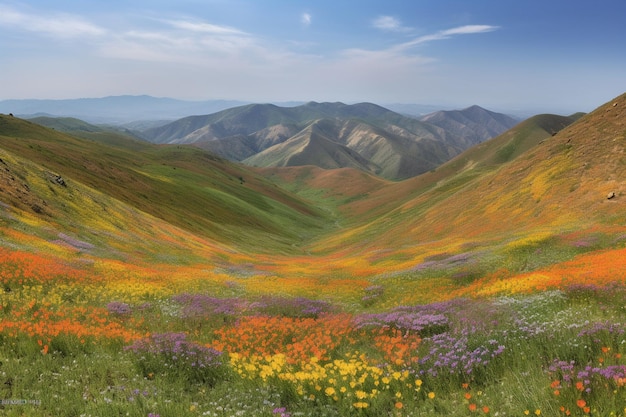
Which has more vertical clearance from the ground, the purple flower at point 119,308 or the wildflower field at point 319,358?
the wildflower field at point 319,358

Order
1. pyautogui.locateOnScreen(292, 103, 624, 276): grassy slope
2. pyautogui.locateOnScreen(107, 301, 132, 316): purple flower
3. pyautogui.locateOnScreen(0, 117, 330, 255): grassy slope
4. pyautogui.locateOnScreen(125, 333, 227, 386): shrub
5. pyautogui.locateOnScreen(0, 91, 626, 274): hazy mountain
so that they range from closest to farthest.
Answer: pyautogui.locateOnScreen(125, 333, 227, 386): shrub
pyautogui.locateOnScreen(107, 301, 132, 316): purple flower
pyautogui.locateOnScreen(0, 91, 626, 274): hazy mountain
pyautogui.locateOnScreen(292, 103, 624, 276): grassy slope
pyautogui.locateOnScreen(0, 117, 330, 255): grassy slope

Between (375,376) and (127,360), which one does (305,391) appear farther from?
(127,360)

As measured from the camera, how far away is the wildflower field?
630 centimetres

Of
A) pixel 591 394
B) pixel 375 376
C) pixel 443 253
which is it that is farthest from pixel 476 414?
pixel 443 253

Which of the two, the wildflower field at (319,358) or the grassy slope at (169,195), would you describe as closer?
the wildflower field at (319,358)

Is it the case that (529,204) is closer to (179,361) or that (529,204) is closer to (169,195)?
(179,361)

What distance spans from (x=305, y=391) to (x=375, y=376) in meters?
1.50

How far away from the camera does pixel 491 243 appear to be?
37.5 meters

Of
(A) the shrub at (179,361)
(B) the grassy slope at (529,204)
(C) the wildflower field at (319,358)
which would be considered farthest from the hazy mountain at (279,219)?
(A) the shrub at (179,361)

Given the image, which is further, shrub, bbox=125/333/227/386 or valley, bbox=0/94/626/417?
shrub, bbox=125/333/227/386

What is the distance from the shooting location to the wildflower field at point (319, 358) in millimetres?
6305

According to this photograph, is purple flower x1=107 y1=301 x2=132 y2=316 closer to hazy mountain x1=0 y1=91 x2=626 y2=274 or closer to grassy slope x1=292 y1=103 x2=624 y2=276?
hazy mountain x1=0 y1=91 x2=626 y2=274

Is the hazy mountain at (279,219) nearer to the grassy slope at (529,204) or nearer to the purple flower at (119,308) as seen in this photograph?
the grassy slope at (529,204)

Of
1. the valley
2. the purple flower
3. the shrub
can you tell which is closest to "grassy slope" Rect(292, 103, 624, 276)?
the valley
